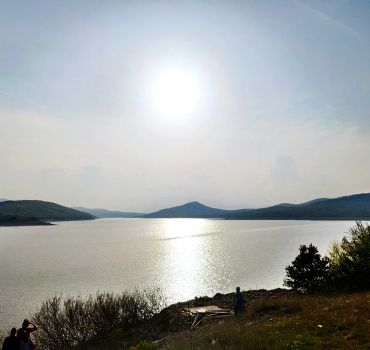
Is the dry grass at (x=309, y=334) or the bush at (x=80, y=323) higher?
the dry grass at (x=309, y=334)

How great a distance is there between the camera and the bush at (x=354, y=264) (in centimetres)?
2702

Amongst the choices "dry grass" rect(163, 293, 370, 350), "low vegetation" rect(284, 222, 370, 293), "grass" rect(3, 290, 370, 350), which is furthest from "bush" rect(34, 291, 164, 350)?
"low vegetation" rect(284, 222, 370, 293)

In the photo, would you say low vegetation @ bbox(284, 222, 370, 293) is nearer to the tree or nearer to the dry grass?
the tree

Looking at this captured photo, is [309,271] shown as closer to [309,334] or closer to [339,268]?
[339,268]

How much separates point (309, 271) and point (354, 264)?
4905mm

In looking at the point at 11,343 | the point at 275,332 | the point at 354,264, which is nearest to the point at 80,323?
the point at 11,343

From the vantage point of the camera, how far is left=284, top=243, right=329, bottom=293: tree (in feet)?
104

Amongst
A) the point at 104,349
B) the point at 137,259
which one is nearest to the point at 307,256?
the point at 104,349

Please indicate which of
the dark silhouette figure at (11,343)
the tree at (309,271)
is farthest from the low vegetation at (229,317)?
the dark silhouette figure at (11,343)

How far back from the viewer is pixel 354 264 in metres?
27.9

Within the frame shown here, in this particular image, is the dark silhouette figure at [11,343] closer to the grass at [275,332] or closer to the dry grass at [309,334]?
the grass at [275,332]

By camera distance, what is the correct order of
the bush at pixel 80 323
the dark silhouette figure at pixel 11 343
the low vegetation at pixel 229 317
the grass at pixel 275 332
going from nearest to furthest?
1. the grass at pixel 275 332
2. the low vegetation at pixel 229 317
3. the dark silhouette figure at pixel 11 343
4. the bush at pixel 80 323

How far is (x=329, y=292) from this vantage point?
91.7ft

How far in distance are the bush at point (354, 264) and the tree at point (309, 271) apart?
1.11 meters
